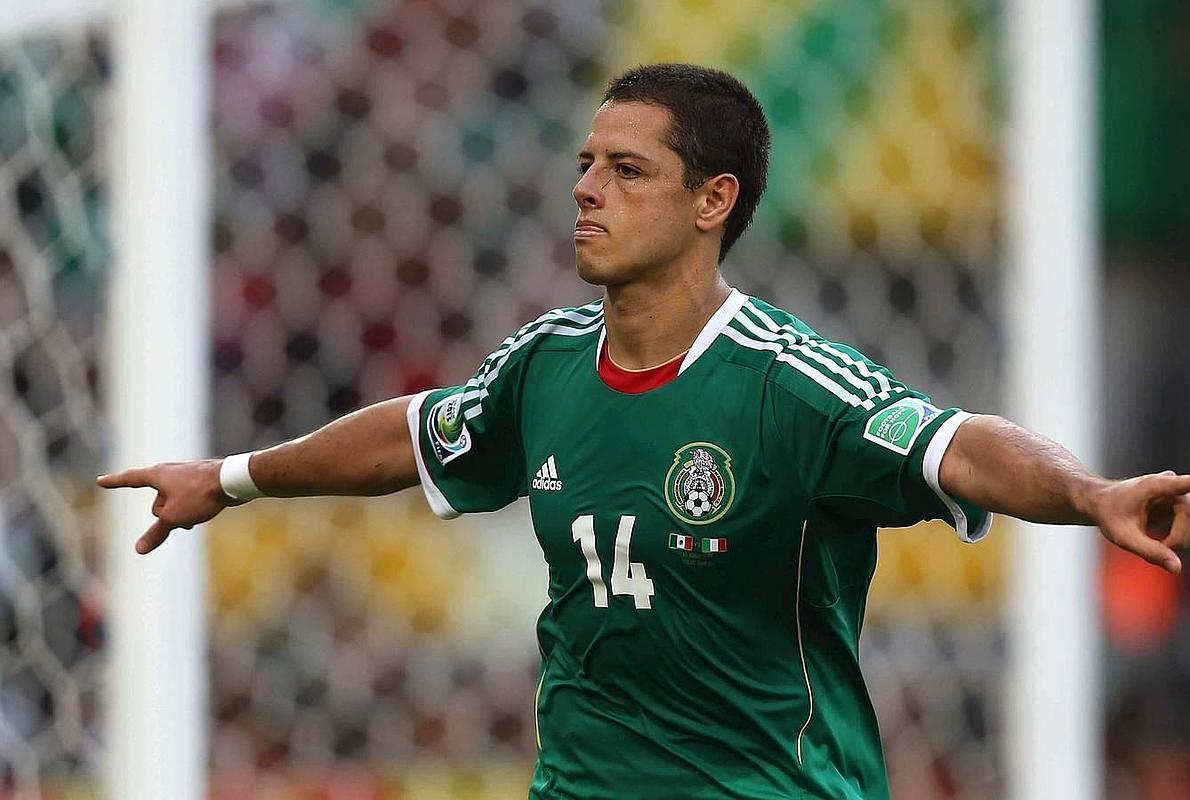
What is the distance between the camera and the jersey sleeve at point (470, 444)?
334 cm

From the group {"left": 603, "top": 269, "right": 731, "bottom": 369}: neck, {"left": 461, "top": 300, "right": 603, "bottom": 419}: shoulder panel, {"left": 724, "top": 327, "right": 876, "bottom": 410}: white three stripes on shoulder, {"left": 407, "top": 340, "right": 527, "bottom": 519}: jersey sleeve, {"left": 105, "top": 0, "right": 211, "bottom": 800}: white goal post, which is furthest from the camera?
{"left": 105, "top": 0, "right": 211, "bottom": 800}: white goal post

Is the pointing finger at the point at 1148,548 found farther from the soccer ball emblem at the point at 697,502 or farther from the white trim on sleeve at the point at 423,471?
the white trim on sleeve at the point at 423,471

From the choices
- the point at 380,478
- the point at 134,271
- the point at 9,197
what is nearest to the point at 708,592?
the point at 380,478

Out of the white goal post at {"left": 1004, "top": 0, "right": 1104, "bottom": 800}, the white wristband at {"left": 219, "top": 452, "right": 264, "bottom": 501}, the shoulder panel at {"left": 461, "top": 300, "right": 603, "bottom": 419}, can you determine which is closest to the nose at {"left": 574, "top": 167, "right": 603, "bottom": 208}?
the shoulder panel at {"left": 461, "top": 300, "right": 603, "bottom": 419}

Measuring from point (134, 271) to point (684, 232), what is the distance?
1.96m

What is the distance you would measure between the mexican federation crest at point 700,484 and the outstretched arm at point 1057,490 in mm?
366

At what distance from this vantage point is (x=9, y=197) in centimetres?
473

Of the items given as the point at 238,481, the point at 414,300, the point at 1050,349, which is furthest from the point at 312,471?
the point at 1050,349

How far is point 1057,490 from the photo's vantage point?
251 cm

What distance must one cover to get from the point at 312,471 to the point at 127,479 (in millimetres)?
329

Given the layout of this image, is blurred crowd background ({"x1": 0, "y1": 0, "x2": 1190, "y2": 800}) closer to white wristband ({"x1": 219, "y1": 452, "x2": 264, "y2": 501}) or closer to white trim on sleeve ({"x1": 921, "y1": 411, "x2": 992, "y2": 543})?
white wristband ({"x1": 219, "y1": 452, "x2": 264, "y2": 501})

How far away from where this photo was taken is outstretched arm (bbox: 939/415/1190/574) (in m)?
2.36

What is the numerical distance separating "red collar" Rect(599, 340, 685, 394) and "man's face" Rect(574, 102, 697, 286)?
0.48 feet

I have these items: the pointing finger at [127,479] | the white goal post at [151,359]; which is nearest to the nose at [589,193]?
the pointing finger at [127,479]
